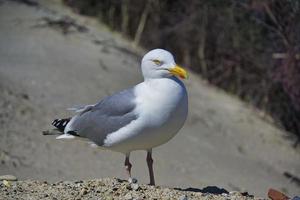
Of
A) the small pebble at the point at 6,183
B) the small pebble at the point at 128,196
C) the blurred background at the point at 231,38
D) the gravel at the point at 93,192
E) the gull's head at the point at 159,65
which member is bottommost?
the blurred background at the point at 231,38

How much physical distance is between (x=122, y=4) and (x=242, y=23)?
478 cm

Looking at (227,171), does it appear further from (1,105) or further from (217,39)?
(217,39)

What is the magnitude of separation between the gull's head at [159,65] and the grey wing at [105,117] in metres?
0.25

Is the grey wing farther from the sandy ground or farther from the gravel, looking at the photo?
the sandy ground

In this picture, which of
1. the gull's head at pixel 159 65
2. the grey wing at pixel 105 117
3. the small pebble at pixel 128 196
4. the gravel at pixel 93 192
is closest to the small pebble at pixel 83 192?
the gravel at pixel 93 192

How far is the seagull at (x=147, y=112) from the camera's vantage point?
21.0 ft

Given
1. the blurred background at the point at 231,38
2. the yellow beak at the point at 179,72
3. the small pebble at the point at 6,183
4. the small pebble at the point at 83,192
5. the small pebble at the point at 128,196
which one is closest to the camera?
the small pebble at the point at 128,196

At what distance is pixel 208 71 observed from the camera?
1811 centimetres

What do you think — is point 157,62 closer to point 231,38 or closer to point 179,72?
point 179,72

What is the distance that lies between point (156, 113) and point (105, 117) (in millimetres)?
800

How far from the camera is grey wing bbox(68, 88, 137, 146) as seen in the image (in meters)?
6.70

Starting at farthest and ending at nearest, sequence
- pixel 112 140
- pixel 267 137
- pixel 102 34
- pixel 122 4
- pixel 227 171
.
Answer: pixel 122 4
pixel 102 34
pixel 267 137
pixel 227 171
pixel 112 140

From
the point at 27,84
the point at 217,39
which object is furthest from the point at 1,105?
the point at 217,39

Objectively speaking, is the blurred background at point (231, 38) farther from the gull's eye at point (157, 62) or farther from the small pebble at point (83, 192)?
the small pebble at point (83, 192)
